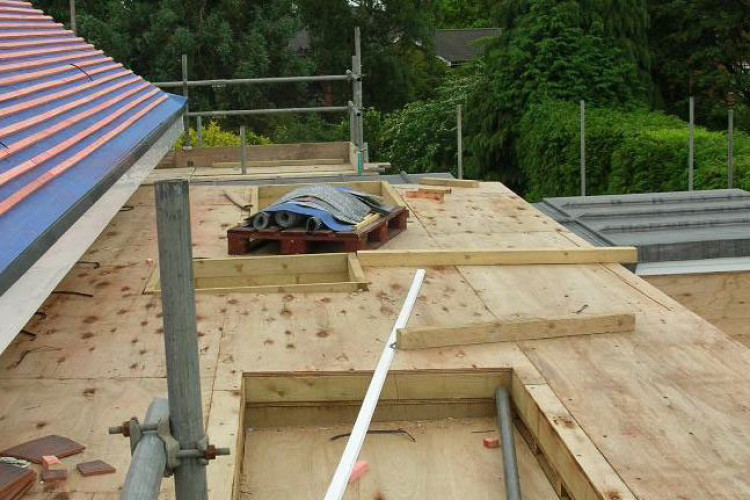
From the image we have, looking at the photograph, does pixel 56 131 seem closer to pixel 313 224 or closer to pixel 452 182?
pixel 313 224

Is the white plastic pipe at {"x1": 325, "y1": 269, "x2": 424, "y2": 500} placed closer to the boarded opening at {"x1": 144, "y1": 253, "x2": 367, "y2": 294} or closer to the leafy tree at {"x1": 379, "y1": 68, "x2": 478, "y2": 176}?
the boarded opening at {"x1": 144, "y1": 253, "x2": 367, "y2": 294}

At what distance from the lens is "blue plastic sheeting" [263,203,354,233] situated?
7102mm

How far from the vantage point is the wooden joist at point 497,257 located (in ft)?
22.0

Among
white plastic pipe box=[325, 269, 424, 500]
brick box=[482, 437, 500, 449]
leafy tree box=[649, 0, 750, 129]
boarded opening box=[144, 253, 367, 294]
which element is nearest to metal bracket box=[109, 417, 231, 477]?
white plastic pipe box=[325, 269, 424, 500]

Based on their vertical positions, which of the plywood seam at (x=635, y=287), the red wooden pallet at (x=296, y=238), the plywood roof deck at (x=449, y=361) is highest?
the red wooden pallet at (x=296, y=238)

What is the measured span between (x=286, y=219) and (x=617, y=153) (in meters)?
11.4

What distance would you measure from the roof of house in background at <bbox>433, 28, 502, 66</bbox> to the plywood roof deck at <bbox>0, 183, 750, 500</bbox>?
47.1 metres

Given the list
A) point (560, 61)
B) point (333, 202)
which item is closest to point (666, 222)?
point (333, 202)

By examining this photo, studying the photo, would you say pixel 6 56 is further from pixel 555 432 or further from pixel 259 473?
pixel 555 432

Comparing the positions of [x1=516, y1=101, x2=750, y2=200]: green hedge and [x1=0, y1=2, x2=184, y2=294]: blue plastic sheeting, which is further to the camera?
→ [x1=516, y1=101, x2=750, y2=200]: green hedge

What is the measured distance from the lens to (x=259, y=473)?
4.22 m

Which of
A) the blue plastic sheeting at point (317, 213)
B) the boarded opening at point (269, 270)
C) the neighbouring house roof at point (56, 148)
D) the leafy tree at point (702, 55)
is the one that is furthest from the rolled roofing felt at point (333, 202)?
the leafy tree at point (702, 55)

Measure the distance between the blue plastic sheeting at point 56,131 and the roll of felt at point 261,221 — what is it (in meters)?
0.98

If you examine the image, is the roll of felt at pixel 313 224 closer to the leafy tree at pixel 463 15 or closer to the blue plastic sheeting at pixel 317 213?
the blue plastic sheeting at pixel 317 213
